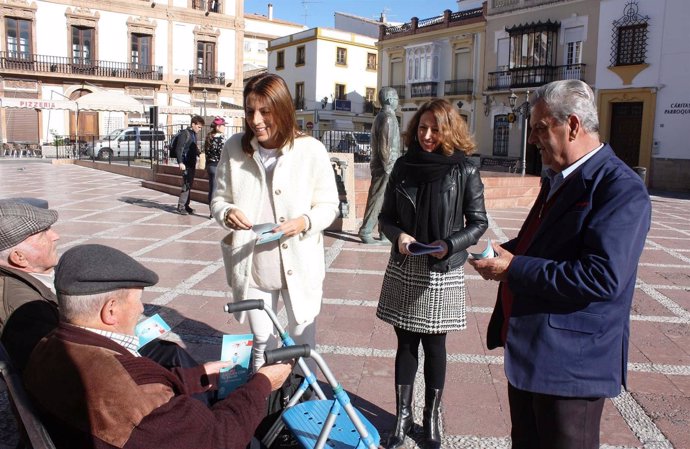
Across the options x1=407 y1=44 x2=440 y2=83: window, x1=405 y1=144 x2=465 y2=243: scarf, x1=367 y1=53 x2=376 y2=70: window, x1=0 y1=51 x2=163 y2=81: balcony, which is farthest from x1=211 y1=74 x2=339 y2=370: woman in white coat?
x1=367 y1=53 x2=376 y2=70: window

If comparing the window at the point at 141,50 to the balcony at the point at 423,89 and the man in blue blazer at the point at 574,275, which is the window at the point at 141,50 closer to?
the balcony at the point at 423,89

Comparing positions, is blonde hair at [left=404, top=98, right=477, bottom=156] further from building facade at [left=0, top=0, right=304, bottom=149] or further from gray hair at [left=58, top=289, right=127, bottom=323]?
building facade at [left=0, top=0, right=304, bottom=149]

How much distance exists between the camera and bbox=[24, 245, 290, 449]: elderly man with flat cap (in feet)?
5.11

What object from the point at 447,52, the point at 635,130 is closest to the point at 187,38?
the point at 447,52

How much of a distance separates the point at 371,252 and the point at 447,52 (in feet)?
88.8

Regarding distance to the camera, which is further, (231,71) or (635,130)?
(231,71)

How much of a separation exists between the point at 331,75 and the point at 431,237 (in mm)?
39411

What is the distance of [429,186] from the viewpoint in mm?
2922

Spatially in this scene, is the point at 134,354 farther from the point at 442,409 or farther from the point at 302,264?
the point at 442,409

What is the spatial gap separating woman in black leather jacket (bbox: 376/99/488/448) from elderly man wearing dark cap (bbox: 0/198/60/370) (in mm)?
1561

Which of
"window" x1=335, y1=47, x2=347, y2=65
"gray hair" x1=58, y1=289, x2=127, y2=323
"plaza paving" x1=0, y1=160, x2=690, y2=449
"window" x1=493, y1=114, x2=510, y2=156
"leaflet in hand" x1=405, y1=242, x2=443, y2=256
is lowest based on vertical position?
"plaza paving" x1=0, y1=160, x2=690, y2=449

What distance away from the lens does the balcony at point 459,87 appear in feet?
102

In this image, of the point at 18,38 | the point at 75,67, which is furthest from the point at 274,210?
the point at 18,38

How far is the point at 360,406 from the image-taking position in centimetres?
346
